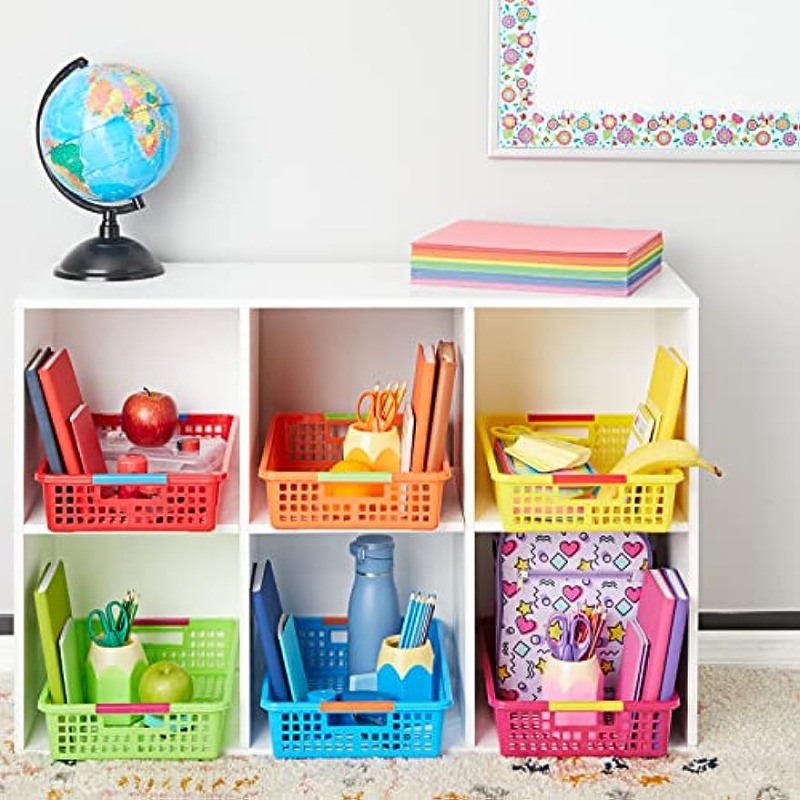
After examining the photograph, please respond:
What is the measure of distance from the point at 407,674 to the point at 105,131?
3.00ft

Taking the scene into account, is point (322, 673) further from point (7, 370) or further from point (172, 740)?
point (7, 370)

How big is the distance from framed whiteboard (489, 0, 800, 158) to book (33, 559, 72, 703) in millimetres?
966

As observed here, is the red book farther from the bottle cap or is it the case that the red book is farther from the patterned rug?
the bottle cap

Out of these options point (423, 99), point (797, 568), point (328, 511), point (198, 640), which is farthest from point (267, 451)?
point (797, 568)

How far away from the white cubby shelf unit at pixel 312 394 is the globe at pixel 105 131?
16 centimetres

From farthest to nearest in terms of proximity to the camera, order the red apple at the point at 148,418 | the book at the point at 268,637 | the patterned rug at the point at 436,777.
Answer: the red apple at the point at 148,418
the book at the point at 268,637
the patterned rug at the point at 436,777

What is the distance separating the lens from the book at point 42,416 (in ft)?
7.49

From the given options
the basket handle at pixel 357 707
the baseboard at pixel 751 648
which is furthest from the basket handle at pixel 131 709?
the baseboard at pixel 751 648

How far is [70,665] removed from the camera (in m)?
2.37

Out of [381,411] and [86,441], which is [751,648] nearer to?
[381,411]

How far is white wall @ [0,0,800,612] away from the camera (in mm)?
2549

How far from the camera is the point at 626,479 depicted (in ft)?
7.61

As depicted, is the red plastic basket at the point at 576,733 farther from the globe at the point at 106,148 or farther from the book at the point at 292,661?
the globe at the point at 106,148

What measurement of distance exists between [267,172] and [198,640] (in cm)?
78
